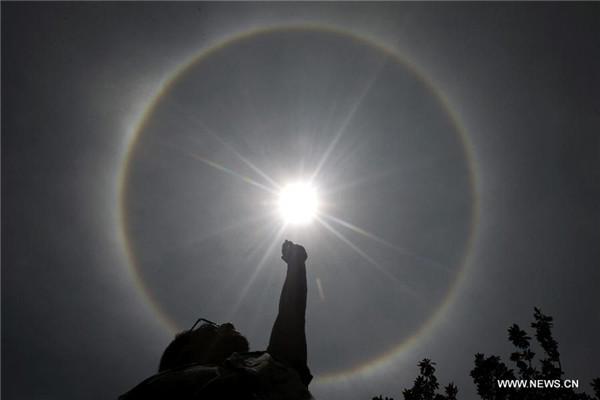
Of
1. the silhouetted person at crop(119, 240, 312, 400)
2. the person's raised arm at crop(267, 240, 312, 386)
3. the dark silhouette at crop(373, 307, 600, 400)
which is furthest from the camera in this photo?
the dark silhouette at crop(373, 307, 600, 400)

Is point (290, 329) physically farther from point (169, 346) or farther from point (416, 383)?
point (416, 383)

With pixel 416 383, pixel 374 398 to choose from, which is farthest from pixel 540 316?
pixel 374 398

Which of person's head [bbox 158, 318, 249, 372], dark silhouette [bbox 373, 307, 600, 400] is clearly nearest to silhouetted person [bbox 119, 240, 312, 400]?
person's head [bbox 158, 318, 249, 372]

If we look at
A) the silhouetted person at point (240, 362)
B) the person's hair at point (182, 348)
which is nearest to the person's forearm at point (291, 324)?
the silhouetted person at point (240, 362)

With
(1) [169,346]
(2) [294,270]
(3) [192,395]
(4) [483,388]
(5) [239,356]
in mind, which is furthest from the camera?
(4) [483,388]

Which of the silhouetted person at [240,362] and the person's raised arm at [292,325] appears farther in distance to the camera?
the person's raised arm at [292,325]

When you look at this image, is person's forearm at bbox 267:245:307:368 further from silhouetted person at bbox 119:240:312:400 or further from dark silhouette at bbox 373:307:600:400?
dark silhouette at bbox 373:307:600:400

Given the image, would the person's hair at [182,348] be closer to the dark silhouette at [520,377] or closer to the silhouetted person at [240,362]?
the silhouetted person at [240,362]

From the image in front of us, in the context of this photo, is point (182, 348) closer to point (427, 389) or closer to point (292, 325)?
point (292, 325)
